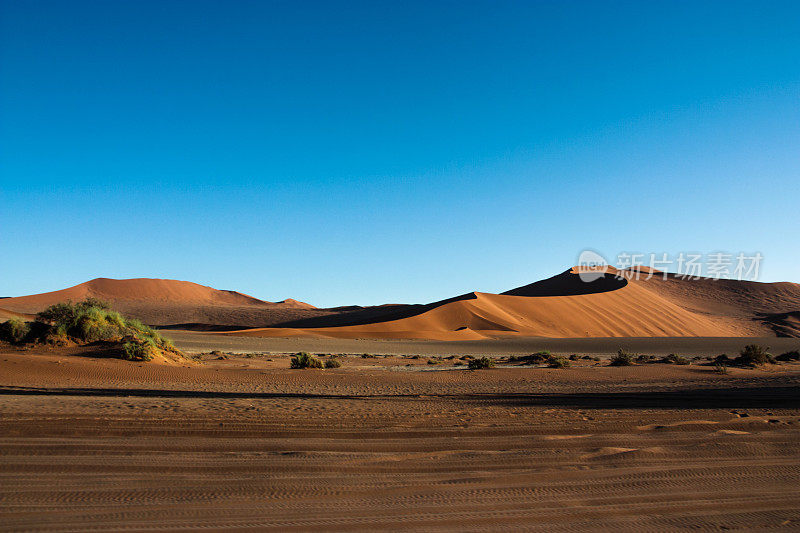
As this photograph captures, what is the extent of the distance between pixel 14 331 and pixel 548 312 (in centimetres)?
5456

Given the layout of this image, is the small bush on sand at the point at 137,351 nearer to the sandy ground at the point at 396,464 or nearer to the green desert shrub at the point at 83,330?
the green desert shrub at the point at 83,330

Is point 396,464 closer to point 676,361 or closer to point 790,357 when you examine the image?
point 676,361

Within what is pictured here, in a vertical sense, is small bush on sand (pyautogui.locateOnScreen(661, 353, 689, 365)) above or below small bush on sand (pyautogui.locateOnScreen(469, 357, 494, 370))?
above

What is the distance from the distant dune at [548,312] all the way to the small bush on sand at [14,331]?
88.4 feet

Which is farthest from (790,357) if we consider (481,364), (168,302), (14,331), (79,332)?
(168,302)

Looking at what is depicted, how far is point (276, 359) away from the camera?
28594 millimetres

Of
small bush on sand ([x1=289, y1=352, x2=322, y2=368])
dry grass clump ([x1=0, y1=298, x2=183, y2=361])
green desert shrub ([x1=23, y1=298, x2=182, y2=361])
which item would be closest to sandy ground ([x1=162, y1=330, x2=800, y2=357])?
green desert shrub ([x1=23, y1=298, x2=182, y2=361])

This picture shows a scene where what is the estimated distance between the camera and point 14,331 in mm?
21297

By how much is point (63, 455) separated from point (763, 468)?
7.15m

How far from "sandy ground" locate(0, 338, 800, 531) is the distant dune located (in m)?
40.8

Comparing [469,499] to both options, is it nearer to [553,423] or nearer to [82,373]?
[553,423]

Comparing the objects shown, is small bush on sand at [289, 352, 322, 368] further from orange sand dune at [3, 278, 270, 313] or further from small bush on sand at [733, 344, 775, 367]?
orange sand dune at [3, 278, 270, 313]

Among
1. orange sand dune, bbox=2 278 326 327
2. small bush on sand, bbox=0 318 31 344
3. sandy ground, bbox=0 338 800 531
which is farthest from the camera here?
orange sand dune, bbox=2 278 326 327

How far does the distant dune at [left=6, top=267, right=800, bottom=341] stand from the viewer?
58.2m
